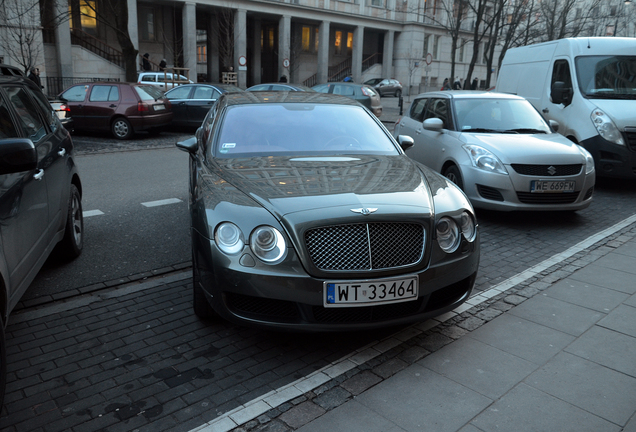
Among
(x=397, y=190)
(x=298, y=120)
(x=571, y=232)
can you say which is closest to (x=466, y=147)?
(x=571, y=232)

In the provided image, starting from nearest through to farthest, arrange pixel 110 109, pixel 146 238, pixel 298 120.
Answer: pixel 298 120, pixel 146 238, pixel 110 109

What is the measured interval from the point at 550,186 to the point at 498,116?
169cm

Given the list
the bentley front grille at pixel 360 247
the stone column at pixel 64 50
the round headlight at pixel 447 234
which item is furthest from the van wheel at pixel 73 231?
the stone column at pixel 64 50

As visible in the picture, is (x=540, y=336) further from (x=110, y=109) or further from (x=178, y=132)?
(x=178, y=132)

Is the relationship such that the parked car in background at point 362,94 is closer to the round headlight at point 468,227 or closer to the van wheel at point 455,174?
the van wheel at point 455,174

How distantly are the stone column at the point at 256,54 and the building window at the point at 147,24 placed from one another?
32.0 ft

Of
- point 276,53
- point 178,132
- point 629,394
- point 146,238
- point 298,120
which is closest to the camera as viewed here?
point 629,394

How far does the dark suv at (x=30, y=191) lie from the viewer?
9.95 feet

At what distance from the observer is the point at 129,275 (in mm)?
5070

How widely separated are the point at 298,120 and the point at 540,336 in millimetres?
2681

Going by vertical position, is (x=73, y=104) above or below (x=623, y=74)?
below

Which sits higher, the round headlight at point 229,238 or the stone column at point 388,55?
the stone column at point 388,55

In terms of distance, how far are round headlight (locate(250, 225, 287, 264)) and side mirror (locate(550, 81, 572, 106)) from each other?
335 inches

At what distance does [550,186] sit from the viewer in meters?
6.84
